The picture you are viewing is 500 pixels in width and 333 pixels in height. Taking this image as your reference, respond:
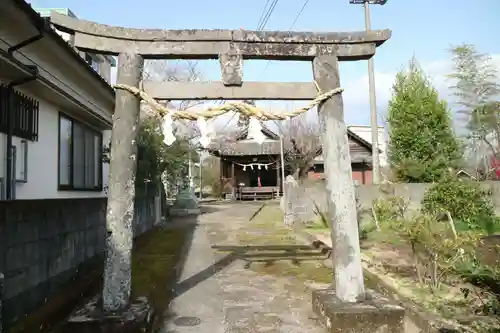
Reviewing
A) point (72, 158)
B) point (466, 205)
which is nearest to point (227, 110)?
point (72, 158)

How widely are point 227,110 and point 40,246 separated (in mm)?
2788

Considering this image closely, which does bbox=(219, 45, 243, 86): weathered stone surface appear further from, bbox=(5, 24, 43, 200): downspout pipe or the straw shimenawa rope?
bbox=(5, 24, 43, 200): downspout pipe

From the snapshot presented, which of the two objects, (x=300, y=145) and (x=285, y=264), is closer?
(x=285, y=264)

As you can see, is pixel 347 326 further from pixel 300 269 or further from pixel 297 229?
pixel 297 229

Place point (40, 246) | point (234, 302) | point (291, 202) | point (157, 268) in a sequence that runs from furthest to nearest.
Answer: point (291, 202)
point (157, 268)
point (234, 302)
point (40, 246)

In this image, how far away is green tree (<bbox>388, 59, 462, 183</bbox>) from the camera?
15.5m

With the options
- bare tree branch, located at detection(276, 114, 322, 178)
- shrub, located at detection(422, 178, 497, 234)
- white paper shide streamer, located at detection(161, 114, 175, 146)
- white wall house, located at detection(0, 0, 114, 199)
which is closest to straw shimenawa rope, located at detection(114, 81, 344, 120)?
white paper shide streamer, located at detection(161, 114, 175, 146)

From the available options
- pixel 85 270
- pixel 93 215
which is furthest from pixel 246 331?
pixel 93 215

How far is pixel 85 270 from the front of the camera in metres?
6.59

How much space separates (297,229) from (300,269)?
17.5 ft

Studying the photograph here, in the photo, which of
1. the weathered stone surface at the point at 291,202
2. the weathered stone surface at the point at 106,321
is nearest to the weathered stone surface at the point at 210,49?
the weathered stone surface at the point at 106,321

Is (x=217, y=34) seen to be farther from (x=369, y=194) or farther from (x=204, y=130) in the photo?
(x=369, y=194)

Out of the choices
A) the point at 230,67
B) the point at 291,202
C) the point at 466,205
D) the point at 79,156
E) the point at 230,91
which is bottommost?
the point at 466,205

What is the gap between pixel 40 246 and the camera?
4820 millimetres
